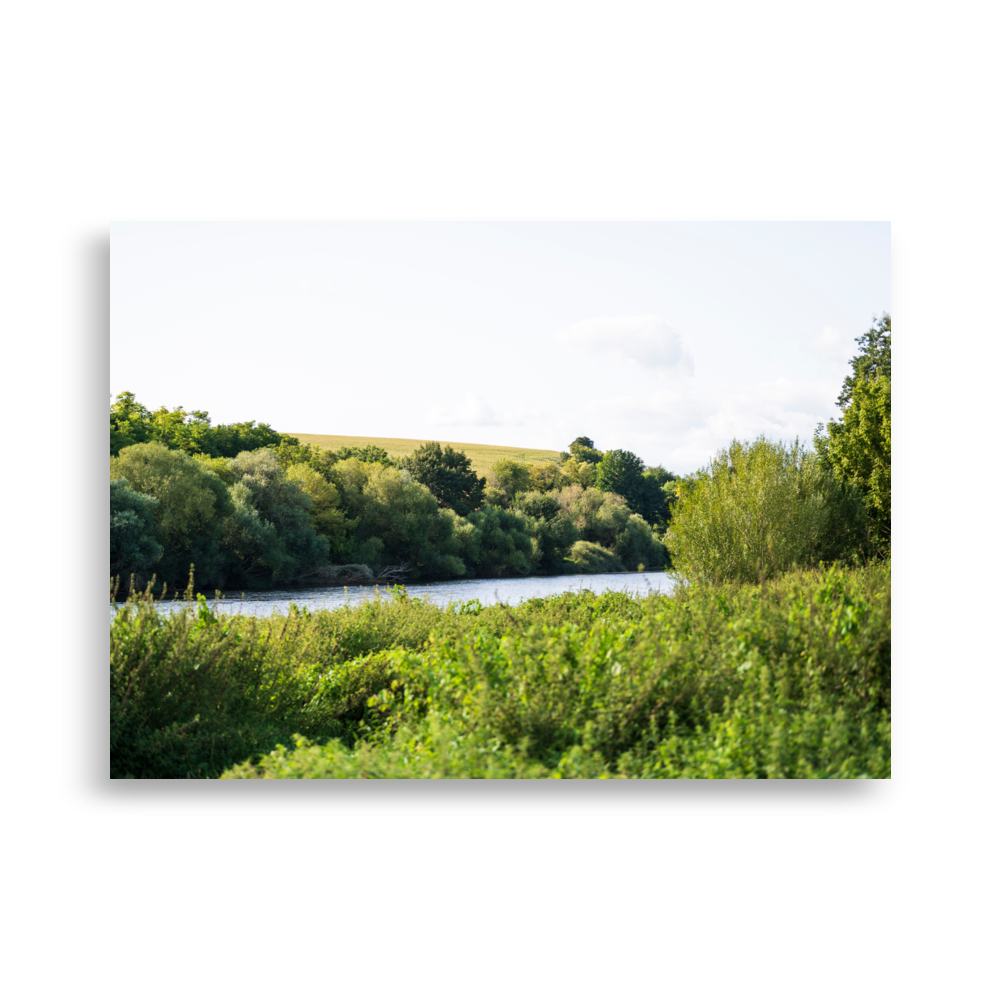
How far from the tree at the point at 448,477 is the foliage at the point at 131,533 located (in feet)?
44.7

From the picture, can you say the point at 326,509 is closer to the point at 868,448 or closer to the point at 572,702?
the point at 868,448

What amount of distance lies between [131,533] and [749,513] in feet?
40.5

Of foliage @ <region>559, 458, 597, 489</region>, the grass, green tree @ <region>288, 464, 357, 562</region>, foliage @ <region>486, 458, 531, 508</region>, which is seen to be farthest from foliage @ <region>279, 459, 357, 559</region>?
the grass

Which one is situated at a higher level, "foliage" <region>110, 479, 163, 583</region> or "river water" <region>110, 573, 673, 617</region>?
"foliage" <region>110, 479, 163, 583</region>

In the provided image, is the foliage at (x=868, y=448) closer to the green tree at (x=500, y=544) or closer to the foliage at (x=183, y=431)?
the green tree at (x=500, y=544)

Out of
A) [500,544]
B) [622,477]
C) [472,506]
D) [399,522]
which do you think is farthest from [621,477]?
[399,522]

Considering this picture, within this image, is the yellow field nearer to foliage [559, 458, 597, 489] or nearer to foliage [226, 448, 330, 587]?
foliage [559, 458, 597, 489]

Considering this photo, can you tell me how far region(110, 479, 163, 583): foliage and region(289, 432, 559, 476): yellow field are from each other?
40.3 feet

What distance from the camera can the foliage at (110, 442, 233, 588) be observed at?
18.4 meters

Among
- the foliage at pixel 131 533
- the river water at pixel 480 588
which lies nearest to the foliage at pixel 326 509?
the river water at pixel 480 588

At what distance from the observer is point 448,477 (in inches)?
1219

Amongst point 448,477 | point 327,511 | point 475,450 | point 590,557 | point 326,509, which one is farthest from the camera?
point 475,450

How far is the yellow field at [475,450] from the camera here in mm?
31000
